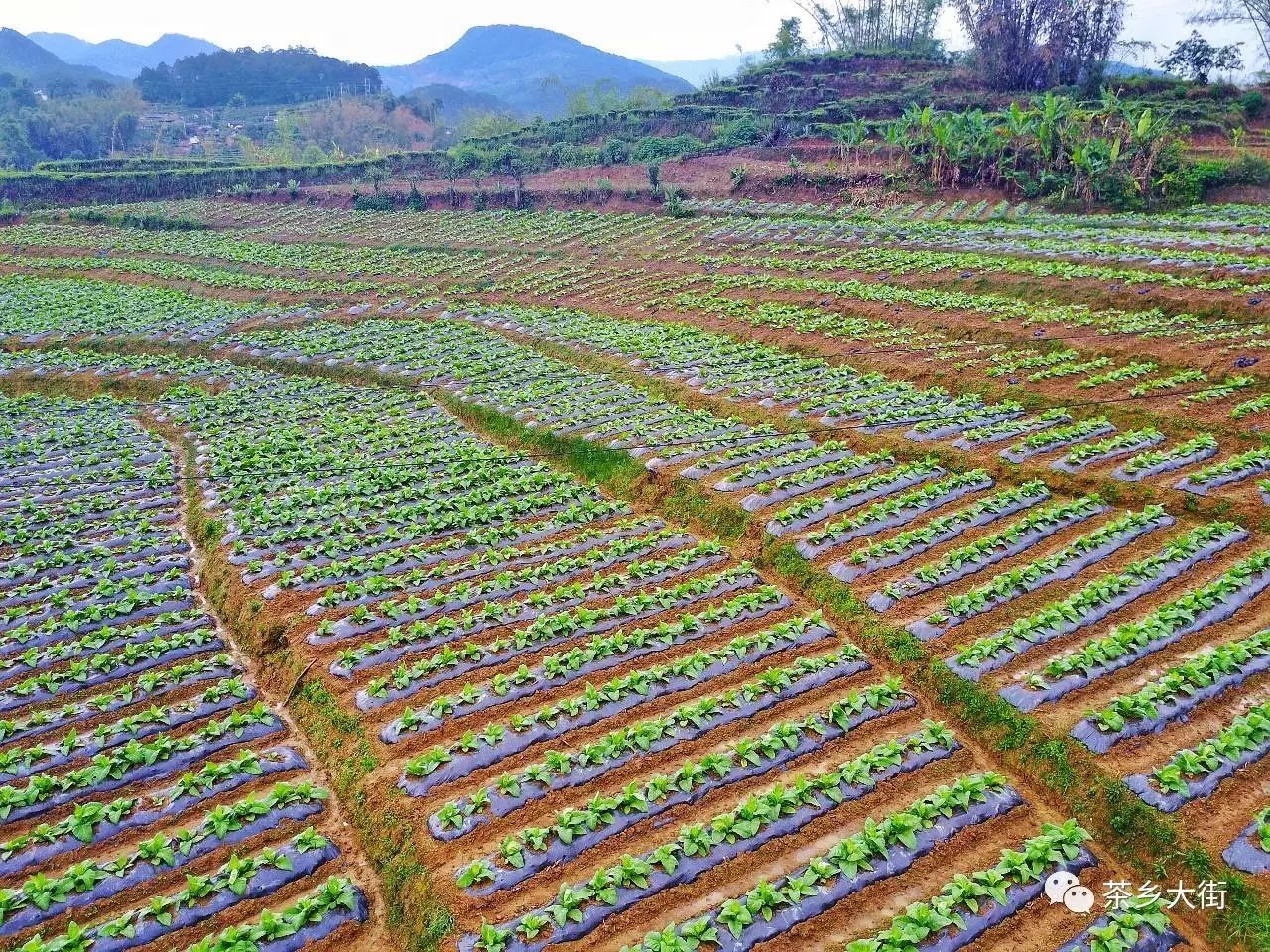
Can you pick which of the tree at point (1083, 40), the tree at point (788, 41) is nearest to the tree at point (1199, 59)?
the tree at point (1083, 40)

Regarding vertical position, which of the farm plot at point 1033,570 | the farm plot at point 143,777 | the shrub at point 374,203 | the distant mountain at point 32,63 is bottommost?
the farm plot at point 143,777

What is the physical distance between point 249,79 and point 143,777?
152 m

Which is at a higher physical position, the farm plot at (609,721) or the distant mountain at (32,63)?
the distant mountain at (32,63)

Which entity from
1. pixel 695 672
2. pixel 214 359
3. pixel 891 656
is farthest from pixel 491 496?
pixel 214 359

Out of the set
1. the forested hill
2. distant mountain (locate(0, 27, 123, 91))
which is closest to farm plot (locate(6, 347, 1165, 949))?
the forested hill

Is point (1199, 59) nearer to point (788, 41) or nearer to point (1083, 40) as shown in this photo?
point (1083, 40)

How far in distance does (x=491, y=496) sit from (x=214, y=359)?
1675 cm

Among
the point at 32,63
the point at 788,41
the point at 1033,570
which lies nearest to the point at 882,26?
the point at 788,41

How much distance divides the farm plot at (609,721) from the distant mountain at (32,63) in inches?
7603

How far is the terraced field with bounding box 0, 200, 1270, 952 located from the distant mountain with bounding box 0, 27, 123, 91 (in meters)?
186

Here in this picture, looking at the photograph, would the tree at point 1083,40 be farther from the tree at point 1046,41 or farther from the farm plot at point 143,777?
the farm plot at point 143,777

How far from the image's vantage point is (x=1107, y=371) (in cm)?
1978

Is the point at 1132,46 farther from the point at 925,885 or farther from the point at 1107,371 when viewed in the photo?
the point at 925,885

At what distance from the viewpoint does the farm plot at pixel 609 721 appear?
27.4ft
